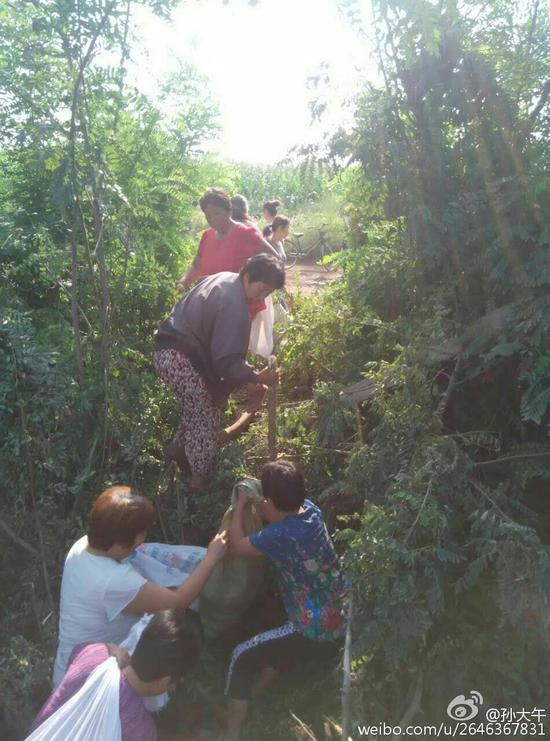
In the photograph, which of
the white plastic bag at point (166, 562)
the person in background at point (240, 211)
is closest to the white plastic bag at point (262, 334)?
the person in background at point (240, 211)

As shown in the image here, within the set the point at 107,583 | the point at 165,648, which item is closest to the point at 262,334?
the point at 107,583

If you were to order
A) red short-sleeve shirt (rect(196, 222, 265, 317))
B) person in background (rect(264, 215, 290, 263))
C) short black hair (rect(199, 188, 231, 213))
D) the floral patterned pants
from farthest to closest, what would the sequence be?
1. person in background (rect(264, 215, 290, 263))
2. red short-sleeve shirt (rect(196, 222, 265, 317))
3. short black hair (rect(199, 188, 231, 213))
4. the floral patterned pants

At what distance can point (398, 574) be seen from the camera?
7.38 ft

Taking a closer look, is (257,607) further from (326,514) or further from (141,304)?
(141,304)

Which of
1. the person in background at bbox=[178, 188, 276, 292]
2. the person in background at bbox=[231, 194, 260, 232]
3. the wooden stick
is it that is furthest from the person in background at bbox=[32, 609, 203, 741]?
the person in background at bbox=[231, 194, 260, 232]

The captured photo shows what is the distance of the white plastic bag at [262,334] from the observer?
4.25m

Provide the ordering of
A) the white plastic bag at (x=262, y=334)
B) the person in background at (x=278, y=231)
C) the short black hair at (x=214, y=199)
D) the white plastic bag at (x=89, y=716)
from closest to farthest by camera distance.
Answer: the white plastic bag at (x=89, y=716) → the short black hair at (x=214, y=199) → the white plastic bag at (x=262, y=334) → the person in background at (x=278, y=231)

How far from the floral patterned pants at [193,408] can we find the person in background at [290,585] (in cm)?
79

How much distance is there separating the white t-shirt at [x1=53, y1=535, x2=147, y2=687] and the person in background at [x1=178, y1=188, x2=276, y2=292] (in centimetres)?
240

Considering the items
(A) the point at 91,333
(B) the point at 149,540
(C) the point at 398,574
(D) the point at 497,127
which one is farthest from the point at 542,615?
(A) the point at 91,333

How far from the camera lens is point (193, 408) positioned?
3336mm

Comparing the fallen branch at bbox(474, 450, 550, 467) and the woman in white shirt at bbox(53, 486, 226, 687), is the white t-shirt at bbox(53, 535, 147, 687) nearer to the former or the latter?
the woman in white shirt at bbox(53, 486, 226, 687)

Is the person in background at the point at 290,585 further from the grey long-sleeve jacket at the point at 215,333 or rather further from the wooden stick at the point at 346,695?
the grey long-sleeve jacket at the point at 215,333

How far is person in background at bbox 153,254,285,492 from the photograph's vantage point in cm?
310
